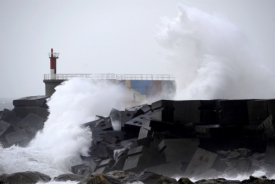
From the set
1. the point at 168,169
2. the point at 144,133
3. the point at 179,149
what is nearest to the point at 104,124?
the point at 144,133

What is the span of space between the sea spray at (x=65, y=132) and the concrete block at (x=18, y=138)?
34 cm

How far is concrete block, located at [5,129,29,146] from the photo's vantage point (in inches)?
626

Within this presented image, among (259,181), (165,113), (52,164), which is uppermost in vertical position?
(165,113)

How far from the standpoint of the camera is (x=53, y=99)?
2002cm

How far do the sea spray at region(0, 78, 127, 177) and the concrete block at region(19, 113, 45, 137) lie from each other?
493 mm

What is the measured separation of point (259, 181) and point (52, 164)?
6.77m

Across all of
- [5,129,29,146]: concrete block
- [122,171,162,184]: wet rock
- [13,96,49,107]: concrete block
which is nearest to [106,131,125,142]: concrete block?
[122,171,162,184]: wet rock

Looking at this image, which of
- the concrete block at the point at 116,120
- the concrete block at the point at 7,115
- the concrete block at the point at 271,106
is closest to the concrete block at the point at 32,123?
the concrete block at the point at 7,115

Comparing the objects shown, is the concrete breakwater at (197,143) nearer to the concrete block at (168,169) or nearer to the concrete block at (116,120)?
the concrete block at (168,169)

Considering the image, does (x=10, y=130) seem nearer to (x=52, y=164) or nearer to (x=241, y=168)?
(x=52, y=164)

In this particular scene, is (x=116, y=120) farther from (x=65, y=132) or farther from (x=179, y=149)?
(x=179, y=149)

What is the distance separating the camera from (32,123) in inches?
743

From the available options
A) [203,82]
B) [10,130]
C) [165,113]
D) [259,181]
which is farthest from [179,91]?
[259,181]

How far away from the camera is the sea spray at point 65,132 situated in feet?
39.9
